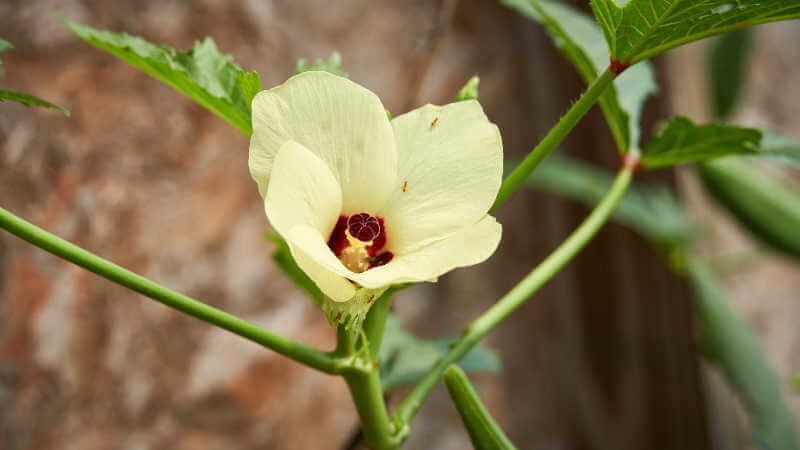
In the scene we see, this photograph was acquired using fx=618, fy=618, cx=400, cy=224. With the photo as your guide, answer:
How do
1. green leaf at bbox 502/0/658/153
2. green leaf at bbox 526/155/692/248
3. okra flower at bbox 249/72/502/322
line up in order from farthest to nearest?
green leaf at bbox 526/155/692/248 → green leaf at bbox 502/0/658/153 → okra flower at bbox 249/72/502/322

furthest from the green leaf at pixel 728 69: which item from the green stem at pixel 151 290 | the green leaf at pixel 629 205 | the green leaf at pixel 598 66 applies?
the green stem at pixel 151 290

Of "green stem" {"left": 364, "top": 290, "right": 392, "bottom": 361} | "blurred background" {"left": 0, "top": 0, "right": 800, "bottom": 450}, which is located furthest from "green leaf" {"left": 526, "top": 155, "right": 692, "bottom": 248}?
"green stem" {"left": 364, "top": 290, "right": 392, "bottom": 361}

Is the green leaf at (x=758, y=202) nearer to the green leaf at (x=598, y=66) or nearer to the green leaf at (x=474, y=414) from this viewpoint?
the green leaf at (x=598, y=66)

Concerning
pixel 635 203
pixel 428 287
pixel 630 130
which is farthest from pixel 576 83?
pixel 630 130

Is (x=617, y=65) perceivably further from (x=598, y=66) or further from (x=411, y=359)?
(x=411, y=359)

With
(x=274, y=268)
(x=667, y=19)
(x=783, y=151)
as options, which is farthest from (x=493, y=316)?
(x=274, y=268)

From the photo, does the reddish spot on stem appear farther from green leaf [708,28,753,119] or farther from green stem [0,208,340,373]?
green leaf [708,28,753,119]
